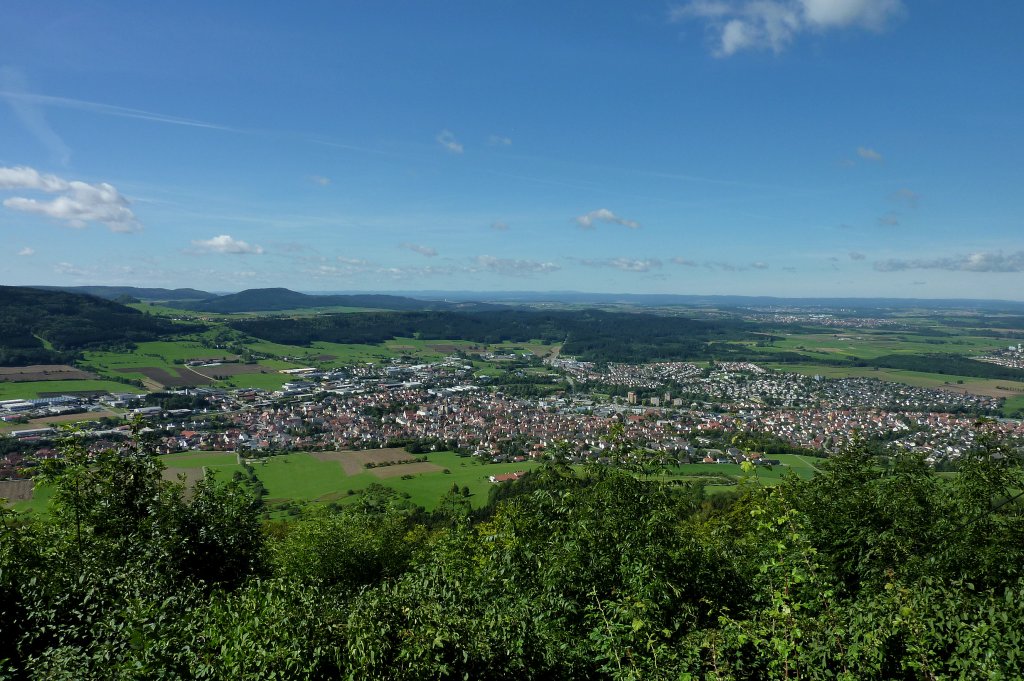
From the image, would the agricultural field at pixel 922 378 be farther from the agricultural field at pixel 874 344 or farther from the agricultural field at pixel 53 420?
the agricultural field at pixel 53 420

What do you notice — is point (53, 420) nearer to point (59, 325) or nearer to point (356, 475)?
point (356, 475)

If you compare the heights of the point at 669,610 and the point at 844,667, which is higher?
the point at 844,667

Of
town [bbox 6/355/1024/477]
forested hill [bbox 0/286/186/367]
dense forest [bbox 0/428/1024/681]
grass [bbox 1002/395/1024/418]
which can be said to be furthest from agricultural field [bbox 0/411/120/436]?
grass [bbox 1002/395/1024/418]

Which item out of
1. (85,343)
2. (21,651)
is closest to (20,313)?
(85,343)

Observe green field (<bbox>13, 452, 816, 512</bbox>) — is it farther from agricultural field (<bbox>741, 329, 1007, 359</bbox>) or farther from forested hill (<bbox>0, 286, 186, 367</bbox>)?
agricultural field (<bbox>741, 329, 1007, 359</bbox>)

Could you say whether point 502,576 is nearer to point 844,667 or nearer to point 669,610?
point 669,610

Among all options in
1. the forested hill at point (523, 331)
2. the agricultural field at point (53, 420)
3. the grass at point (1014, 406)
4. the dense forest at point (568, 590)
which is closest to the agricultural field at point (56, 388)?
the agricultural field at point (53, 420)

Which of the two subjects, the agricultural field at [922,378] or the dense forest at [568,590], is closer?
the dense forest at [568,590]
